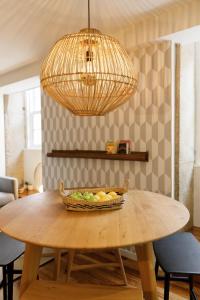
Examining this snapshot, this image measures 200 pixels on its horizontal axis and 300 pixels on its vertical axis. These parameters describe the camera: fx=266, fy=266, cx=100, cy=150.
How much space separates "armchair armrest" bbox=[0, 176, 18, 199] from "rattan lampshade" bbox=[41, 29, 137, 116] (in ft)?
8.78

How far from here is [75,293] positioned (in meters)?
1.41

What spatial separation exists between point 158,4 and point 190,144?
1619 millimetres

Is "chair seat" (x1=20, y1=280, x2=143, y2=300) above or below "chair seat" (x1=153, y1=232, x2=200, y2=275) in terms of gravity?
below

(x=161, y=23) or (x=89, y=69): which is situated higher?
(x=161, y=23)

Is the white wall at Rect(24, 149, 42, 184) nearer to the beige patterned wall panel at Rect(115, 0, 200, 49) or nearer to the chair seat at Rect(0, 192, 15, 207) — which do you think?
the chair seat at Rect(0, 192, 15, 207)

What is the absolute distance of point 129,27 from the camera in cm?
276

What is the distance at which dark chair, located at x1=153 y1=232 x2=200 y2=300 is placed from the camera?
1.51m

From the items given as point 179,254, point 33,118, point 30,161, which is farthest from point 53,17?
point 30,161

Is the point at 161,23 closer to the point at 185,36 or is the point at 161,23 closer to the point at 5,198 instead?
the point at 185,36

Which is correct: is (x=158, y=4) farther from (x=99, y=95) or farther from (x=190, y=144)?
(x=190, y=144)

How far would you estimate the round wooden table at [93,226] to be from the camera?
1254 millimetres

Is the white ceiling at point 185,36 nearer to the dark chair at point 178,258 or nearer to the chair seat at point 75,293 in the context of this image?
the dark chair at point 178,258

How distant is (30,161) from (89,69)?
4423mm

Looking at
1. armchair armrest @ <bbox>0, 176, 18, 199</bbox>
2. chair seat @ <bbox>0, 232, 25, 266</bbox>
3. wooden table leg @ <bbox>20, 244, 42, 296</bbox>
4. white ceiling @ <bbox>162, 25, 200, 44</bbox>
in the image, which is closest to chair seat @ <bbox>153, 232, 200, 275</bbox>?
wooden table leg @ <bbox>20, 244, 42, 296</bbox>
